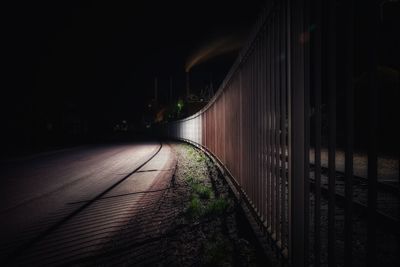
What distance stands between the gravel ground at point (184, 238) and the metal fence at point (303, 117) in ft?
1.47

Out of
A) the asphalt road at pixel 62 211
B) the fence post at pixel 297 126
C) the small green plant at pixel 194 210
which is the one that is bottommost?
the asphalt road at pixel 62 211

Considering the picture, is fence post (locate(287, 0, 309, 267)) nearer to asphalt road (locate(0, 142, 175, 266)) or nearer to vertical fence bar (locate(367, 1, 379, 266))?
vertical fence bar (locate(367, 1, 379, 266))

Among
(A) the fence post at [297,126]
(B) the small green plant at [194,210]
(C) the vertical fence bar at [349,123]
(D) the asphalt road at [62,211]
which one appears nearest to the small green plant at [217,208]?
(B) the small green plant at [194,210]

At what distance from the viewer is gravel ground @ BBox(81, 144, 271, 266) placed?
311cm

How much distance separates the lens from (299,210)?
2.08 m

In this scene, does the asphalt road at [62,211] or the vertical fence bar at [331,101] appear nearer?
the vertical fence bar at [331,101]

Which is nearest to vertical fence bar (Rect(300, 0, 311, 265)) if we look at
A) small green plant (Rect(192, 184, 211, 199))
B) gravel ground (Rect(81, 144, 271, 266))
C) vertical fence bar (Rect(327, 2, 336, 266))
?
vertical fence bar (Rect(327, 2, 336, 266))

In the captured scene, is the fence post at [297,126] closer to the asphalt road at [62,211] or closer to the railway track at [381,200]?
the railway track at [381,200]

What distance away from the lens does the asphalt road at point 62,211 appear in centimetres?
357

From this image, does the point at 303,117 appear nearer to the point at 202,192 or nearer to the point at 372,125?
the point at 372,125

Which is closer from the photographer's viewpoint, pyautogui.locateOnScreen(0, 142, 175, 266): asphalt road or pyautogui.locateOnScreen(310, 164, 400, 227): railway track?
pyautogui.locateOnScreen(0, 142, 175, 266): asphalt road

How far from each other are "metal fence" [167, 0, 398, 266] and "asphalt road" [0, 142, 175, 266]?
2.51 meters

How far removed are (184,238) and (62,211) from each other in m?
2.84

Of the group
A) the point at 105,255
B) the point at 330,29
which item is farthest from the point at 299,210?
the point at 105,255
